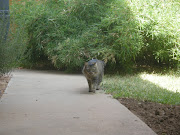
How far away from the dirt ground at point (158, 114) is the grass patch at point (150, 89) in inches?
10.9

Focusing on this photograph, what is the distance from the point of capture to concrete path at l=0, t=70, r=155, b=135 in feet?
8.83

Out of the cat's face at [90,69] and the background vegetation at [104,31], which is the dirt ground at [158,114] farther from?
the background vegetation at [104,31]

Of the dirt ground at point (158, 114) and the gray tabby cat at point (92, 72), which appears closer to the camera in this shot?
the dirt ground at point (158, 114)

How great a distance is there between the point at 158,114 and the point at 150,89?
172 centimetres

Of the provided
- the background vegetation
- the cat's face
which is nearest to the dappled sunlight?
the background vegetation

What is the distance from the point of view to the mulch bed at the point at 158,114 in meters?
2.84

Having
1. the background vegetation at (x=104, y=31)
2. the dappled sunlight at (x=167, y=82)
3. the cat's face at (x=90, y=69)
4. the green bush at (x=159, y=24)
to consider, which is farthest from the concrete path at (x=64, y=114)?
the green bush at (x=159, y=24)

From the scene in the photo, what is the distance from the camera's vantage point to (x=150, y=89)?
5055 mm

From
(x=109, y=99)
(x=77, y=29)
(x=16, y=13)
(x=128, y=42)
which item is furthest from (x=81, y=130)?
(x=16, y=13)

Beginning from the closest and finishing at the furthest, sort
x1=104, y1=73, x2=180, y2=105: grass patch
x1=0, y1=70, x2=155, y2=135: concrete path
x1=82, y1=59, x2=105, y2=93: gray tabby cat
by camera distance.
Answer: x1=0, y1=70, x2=155, y2=135: concrete path
x1=104, y1=73, x2=180, y2=105: grass patch
x1=82, y1=59, x2=105, y2=93: gray tabby cat

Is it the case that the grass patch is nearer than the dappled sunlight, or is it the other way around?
the grass patch

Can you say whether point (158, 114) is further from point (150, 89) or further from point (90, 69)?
point (150, 89)

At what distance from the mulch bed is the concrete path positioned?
14cm

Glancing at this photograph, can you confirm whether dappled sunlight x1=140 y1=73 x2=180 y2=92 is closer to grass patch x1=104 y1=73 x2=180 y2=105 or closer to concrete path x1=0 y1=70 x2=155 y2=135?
grass patch x1=104 y1=73 x2=180 y2=105
